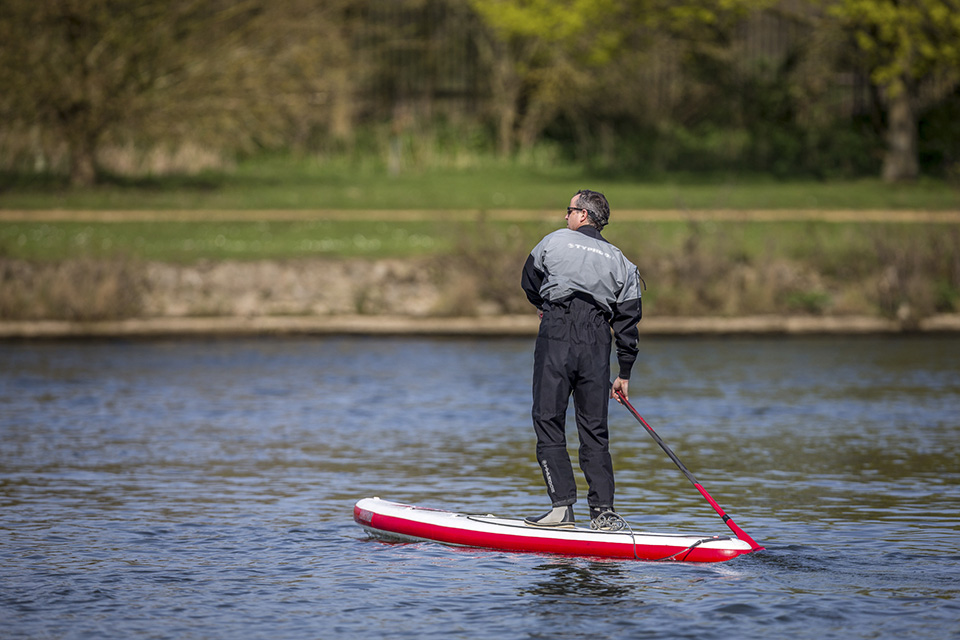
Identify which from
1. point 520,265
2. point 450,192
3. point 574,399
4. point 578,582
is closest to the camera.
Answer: point 578,582

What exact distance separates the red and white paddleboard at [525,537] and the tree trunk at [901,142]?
29.6 meters

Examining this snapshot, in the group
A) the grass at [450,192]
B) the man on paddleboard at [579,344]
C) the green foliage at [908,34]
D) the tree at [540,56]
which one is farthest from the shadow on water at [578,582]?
Result: the tree at [540,56]

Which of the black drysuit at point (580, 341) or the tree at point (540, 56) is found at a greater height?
the tree at point (540, 56)

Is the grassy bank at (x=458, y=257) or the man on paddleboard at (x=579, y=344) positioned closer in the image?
the man on paddleboard at (x=579, y=344)

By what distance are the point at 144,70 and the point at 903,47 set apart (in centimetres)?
1633

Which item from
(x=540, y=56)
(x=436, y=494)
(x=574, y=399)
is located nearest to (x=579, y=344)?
(x=574, y=399)

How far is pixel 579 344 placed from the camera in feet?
32.6

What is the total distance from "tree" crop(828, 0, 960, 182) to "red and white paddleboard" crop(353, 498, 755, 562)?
85.7 feet

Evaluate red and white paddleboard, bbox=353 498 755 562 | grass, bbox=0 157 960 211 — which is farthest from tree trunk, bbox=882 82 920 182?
red and white paddleboard, bbox=353 498 755 562

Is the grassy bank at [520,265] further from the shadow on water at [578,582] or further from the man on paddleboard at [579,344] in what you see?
the shadow on water at [578,582]

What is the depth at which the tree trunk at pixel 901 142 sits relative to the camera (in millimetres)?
37938

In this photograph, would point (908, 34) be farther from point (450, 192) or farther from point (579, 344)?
point (579, 344)

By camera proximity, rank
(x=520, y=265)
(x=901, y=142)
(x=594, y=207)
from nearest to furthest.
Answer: (x=594, y=207), (x=520, y=265), (x=901, y=142)

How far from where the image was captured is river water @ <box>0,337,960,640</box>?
834cm
